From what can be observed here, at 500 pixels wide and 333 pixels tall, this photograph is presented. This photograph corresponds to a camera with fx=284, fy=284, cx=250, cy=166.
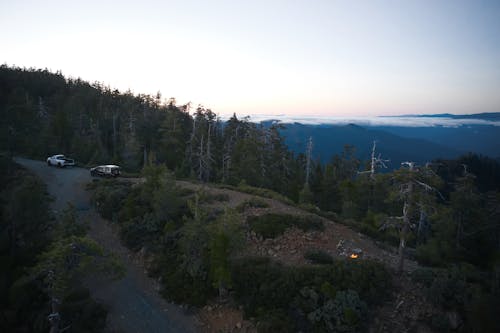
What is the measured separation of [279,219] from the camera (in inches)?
695

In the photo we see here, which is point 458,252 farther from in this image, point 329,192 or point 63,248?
point 63,248

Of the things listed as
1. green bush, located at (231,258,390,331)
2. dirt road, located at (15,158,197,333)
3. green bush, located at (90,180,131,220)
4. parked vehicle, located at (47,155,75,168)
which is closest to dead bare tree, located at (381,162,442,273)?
green bush, located at (231,258,390,331)

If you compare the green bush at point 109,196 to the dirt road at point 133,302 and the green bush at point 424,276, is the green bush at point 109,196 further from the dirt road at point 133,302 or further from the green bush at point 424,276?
the green bush at point 424,276

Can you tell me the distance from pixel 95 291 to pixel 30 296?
9.45 ft

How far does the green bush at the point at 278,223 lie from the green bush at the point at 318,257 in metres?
2.59

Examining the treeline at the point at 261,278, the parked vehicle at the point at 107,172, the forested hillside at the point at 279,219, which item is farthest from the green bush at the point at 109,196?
the treeline at the point at 261,278

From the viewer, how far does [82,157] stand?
4478 cm

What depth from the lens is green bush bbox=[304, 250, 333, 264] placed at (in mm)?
13941

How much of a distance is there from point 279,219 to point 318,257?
4.04 metres

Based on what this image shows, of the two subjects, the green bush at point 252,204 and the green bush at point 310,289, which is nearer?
the green bush at point 310,289

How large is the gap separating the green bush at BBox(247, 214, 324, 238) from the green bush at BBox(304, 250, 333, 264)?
2.59 metres

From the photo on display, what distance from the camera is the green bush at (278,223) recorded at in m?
16.7

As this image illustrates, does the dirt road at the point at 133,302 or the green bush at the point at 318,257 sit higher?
the green bush at the point at 318,257

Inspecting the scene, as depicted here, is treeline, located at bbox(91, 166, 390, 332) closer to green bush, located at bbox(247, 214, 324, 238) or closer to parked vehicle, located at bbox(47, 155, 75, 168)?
green bush, located at bbox(247, 214, 324, 238)
